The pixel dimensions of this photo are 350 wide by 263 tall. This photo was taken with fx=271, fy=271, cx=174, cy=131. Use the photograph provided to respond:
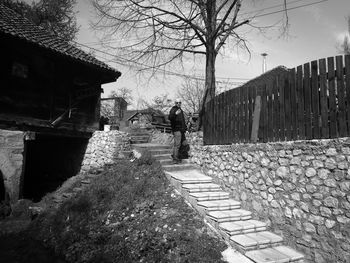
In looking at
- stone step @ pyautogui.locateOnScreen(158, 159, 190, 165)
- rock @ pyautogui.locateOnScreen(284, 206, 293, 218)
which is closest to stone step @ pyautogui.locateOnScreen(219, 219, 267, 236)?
rock @ pyautogui.locateOnScreen(284, 206, 293, 218)

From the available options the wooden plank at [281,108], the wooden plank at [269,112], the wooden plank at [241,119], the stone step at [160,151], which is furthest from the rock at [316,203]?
the stone step at [160,151]

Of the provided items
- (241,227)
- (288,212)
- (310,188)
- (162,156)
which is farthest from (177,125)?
(310,188)

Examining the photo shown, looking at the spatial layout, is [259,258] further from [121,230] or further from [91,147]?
[91,147]

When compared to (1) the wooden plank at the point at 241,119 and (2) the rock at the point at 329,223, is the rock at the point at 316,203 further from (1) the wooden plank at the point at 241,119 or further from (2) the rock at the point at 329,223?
(1) the wooden plank at the point at 241,119

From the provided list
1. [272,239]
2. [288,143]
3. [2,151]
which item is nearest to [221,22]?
[288,143]

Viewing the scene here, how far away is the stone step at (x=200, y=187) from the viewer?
6910 mm

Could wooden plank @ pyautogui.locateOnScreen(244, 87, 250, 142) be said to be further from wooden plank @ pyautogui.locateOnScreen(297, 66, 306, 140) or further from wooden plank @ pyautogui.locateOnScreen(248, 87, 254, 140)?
wooden plank @ pyautogui.locateOnScreen(297, 66, 306, 140)

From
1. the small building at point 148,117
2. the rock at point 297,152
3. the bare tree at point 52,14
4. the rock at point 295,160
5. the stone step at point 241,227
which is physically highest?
the bare tree at point 52,14

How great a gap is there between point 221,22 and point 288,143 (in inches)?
271

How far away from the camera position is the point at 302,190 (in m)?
5.16

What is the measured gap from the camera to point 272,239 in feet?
17.3

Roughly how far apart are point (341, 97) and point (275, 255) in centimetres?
304

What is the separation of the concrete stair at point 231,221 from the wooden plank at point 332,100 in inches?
91.3

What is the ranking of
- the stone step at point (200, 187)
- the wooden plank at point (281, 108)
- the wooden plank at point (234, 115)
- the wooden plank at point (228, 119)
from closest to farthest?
the wooden plank at point (281, 108) < the stone step at point (200, 187) < the wooden plank at point (234, 115) < the wooden plank at point (228, 119)
